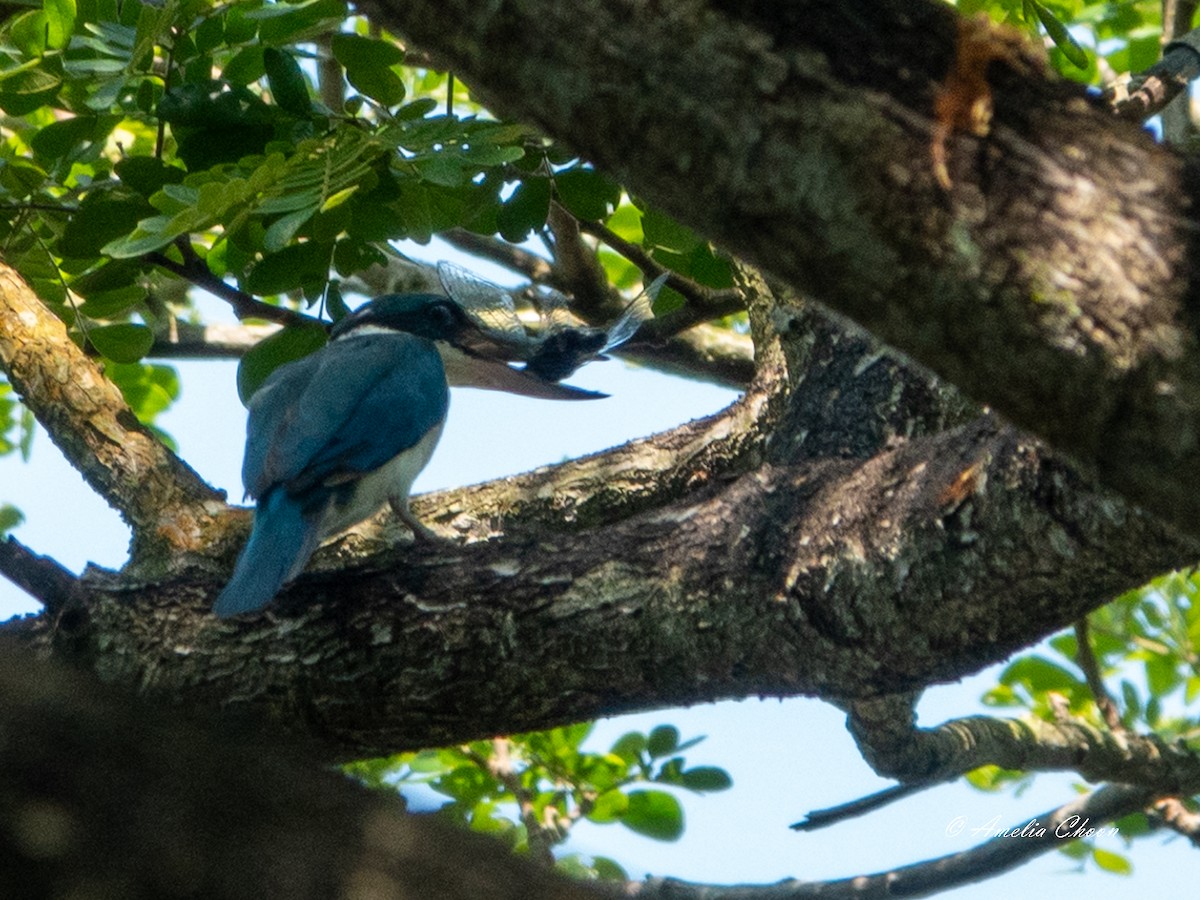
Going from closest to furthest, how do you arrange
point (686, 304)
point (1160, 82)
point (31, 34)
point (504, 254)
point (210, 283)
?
point (1160, 82)
point (31, 34)
point (210, 283)
point (686, 304)
point (504, 254)

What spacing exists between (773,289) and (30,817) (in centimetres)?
352

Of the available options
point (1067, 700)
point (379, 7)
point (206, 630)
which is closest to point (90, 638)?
point (206, 630)

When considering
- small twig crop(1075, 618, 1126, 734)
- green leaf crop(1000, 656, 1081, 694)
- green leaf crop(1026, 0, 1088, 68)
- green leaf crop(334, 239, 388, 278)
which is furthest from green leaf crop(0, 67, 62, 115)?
green leaf crop(1000, 656, 1081, 694)

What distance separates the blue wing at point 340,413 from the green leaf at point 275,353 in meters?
0.03

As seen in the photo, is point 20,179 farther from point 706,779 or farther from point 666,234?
point 706,779

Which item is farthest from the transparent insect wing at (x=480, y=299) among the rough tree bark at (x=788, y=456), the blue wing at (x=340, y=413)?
the rough tree bark at (x=788, y=456)

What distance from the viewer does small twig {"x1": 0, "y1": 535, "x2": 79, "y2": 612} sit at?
11.0 feet

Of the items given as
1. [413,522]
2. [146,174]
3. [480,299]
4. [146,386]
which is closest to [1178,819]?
[413,522]

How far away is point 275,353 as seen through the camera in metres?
4.44

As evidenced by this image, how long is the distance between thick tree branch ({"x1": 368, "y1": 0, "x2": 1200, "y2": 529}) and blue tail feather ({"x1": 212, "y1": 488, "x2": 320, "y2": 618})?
6.36 ft

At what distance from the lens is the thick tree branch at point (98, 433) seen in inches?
155

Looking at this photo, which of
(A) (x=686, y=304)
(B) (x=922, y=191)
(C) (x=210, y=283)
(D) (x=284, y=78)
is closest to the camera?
(B) (x=922, y=191)

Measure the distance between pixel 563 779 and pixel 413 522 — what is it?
133cm

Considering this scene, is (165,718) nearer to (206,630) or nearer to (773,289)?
(206,630)
